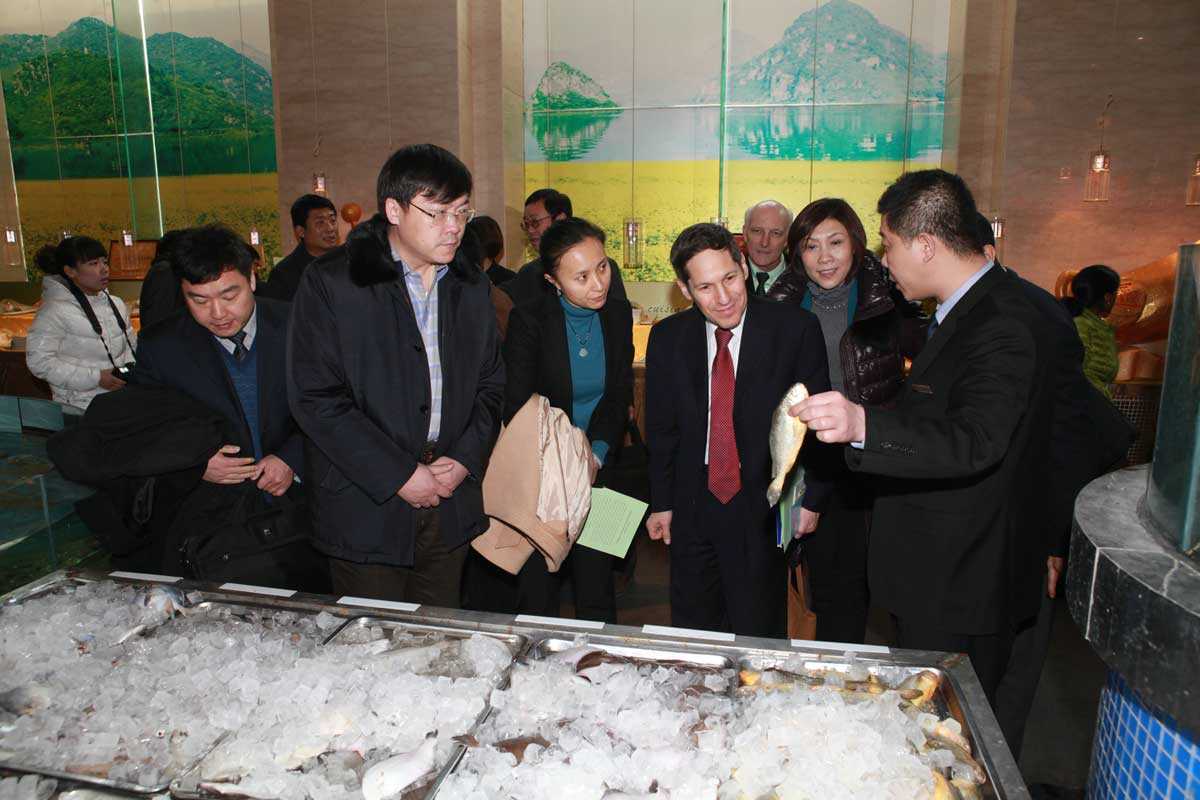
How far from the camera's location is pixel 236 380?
7.23 feet

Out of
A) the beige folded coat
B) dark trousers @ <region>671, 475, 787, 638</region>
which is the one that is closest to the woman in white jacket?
the beige folded coat

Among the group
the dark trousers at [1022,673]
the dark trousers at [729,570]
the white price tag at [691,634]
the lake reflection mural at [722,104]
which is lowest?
the dark trousers at [1022,673]

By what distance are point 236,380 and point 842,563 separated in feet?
6.49

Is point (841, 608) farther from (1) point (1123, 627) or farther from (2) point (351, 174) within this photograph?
(2) point (351, 174)

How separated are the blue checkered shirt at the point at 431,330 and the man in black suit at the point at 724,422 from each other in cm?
64

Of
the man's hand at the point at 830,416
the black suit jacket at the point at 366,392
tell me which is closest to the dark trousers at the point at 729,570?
the black suit jacket at the point at 366,392

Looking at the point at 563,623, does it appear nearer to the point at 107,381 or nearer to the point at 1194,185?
the point at 107,381

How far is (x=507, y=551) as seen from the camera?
228 centimetres

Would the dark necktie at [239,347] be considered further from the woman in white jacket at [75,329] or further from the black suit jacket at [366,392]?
the woman in white jacket at [75,329]

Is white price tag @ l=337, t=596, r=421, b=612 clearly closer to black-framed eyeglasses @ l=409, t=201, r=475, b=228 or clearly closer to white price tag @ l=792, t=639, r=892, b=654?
white price tag @ l=792, t=639, r=892, b=654

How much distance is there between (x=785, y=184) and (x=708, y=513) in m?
6.72

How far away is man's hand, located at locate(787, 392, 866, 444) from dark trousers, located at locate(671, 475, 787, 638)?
2.75 ft

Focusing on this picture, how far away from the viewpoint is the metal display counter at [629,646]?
3.78 ft

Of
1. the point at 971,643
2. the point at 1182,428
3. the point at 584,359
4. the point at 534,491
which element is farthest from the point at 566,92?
the point at 1182,428
